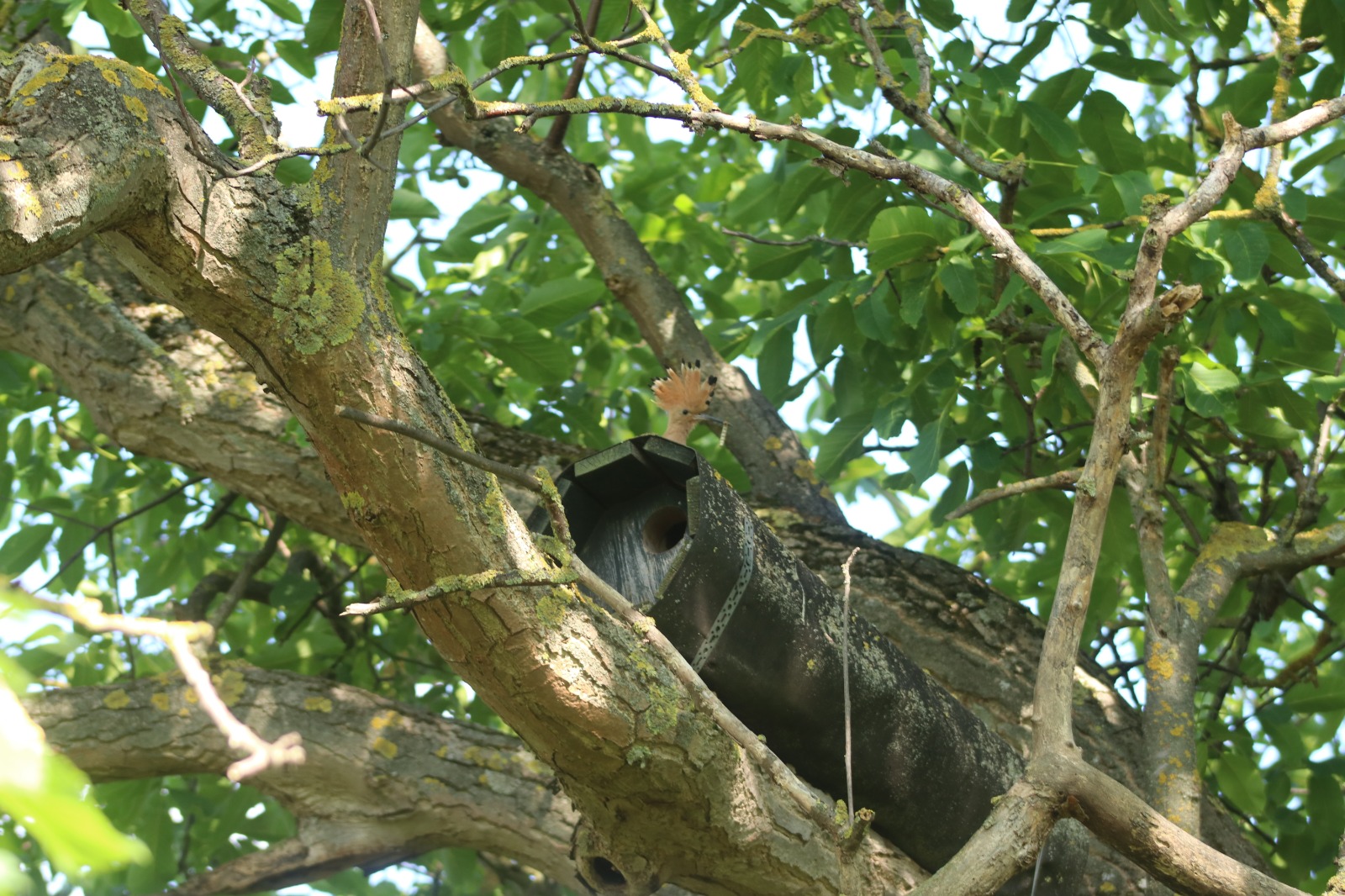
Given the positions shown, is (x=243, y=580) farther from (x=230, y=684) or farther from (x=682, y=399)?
(x=682, y=399)

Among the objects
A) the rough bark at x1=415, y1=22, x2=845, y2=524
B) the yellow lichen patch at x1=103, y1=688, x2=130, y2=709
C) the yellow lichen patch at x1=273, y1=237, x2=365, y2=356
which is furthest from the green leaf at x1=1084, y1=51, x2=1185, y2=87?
the yellow lichen patch at x1=103, y1=688, x2=130, y2=709

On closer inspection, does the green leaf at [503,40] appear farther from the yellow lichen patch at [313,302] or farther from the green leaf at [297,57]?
the yellow lichen patch at [313,302]

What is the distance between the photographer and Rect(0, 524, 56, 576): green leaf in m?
3.54

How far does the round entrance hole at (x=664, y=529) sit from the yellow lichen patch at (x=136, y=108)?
3.25ft

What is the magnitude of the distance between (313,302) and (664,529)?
798 millimetres

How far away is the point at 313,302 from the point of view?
1.55 metres

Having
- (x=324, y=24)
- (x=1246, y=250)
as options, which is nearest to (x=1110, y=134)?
(x=1246, y=250)

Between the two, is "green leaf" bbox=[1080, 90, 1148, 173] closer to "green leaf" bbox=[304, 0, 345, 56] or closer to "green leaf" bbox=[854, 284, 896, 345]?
"green leaf" bbox=[854, 284, 896, 345]

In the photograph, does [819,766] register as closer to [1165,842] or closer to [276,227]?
[1165,842]

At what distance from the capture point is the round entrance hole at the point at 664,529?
205 centimetres

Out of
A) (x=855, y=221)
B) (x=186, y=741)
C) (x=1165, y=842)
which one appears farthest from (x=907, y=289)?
(x=186, y=741)

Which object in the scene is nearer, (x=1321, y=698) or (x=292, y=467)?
(x=292, y=467)

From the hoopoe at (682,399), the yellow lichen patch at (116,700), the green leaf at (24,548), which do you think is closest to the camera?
the hoopoe at (682,399)

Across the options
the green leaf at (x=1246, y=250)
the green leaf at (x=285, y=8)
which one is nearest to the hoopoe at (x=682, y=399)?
the green leaf at (x=1246, y=250)
